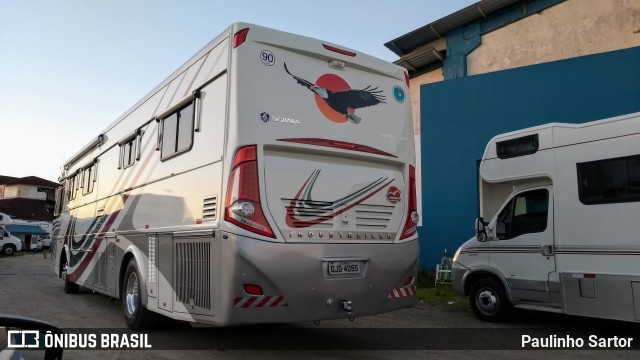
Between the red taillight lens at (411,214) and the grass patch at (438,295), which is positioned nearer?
the red taillight lens at (411,214)

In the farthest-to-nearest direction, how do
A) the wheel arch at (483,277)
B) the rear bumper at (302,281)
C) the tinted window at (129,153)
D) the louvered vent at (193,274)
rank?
the wheel arch at (483,277) < the tinted window at (129,153) < the louvered vent at (193,274) < the rear bumper at (302,281)

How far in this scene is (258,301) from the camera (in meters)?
5.20

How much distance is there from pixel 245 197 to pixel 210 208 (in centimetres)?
55

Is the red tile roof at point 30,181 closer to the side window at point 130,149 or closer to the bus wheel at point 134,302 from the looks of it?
the side window at point 130,149

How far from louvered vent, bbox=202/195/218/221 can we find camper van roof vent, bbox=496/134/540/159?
18.3 ft

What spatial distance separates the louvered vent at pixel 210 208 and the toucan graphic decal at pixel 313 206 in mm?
773

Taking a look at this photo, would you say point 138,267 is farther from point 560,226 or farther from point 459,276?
point 560,226

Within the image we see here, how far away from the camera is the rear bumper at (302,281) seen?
5.11 meters

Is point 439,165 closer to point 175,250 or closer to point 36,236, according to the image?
point 175,250

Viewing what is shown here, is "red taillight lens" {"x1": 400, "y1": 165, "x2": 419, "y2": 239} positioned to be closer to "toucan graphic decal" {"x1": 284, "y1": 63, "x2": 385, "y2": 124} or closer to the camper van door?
"toucan graphic decal" {"x1": 284, "y1": 63, "x2": 385, "y2": 124}

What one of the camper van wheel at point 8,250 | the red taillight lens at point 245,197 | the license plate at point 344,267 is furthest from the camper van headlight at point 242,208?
the camper van wheel at point 8,250

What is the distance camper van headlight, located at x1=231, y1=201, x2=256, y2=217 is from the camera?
5.20 m

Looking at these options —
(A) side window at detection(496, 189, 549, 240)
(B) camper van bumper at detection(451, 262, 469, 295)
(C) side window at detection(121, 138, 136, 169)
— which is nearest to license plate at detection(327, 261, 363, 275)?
(A) side window at detection(496, 189, 549, 240)

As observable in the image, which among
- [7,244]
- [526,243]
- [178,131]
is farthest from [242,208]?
[7,244]
